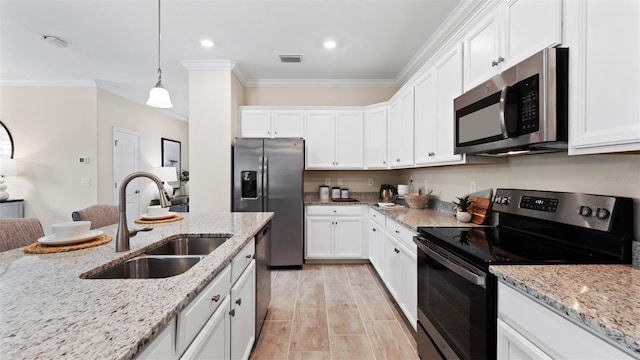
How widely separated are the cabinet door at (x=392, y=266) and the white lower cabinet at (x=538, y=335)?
124cm

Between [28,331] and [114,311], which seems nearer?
[28,331]

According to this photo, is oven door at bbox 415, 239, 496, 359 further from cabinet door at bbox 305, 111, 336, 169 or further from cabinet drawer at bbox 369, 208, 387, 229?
cabinet door at bbox 305, 111, 336, 169

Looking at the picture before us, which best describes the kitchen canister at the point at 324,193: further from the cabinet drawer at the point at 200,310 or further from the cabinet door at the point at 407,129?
the cabinet drawer at the point at 200,310

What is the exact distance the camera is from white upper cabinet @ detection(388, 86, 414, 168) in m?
2.80

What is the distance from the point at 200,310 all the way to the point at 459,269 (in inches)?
45.2

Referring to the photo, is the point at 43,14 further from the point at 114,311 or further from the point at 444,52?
the point at 444,52

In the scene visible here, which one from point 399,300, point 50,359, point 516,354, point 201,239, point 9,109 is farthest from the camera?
point 9,109

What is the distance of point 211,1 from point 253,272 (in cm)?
230

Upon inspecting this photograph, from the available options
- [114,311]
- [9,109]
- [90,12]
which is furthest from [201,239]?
[9,109]

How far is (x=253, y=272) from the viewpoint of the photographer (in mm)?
1837

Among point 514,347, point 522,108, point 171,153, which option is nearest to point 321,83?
point 522,108

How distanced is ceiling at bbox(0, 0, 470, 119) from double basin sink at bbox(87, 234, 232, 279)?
2082mm

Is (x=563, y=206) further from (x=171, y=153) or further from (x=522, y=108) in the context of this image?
(x=171, y=153)

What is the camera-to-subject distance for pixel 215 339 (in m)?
1.14
